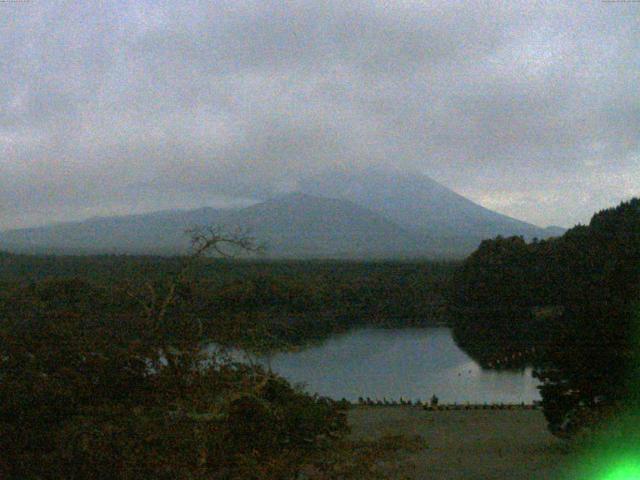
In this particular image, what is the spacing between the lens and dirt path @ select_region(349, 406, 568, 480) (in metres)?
7.41

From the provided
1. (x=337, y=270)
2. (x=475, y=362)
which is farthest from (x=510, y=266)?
(x=337, y=270)

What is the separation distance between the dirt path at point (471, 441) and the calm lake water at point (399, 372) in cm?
387

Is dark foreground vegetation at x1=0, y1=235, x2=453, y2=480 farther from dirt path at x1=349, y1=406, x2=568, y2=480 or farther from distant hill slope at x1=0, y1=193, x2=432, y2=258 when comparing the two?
distant hill slope at x1=0, y1=193, x2=432, y2=258

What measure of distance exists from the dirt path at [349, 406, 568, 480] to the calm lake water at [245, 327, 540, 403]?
3.87 metres

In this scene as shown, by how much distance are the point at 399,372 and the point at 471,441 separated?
13.8 metres

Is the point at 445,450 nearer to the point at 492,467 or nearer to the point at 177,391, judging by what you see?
the point at 492,467

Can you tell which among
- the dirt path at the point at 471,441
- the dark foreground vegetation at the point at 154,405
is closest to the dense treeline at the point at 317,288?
the dirt path at the point at 471,441

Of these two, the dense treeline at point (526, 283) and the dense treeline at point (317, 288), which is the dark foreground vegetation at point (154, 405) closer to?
the dense treeline at point (526, 283)

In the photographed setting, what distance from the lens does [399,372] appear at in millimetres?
23484

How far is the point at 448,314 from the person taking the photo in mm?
37625

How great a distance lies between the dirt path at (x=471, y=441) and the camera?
7.41 metres

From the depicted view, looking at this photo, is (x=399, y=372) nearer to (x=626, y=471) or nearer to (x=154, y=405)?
(x=626, y=471)

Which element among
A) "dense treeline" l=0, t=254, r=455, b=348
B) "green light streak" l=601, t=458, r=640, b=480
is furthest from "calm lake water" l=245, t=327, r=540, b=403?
"green light streak" l=601, t=458, r=640, b=480

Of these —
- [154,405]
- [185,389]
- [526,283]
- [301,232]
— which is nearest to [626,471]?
[185,389]
